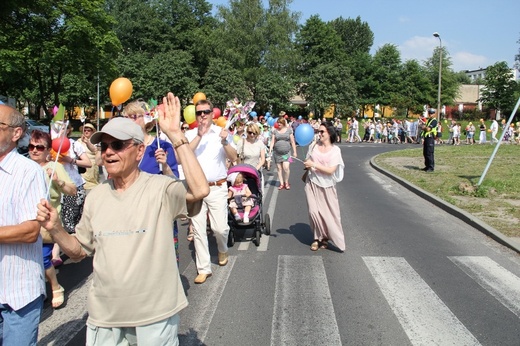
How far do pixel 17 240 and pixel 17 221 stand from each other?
0.44ft

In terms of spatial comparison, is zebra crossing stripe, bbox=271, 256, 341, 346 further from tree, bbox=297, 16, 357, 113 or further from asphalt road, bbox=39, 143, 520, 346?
tree, bbox=297, 16, 357, 113

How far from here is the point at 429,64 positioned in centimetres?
9350

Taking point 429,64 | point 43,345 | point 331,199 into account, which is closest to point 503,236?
point 331,199

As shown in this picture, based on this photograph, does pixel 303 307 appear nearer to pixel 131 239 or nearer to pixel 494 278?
pixel 494 278

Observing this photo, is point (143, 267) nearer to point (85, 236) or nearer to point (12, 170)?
point (85, 236)

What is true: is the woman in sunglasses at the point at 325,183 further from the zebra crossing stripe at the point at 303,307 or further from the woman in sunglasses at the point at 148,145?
the woman in sunglasses at the point at 148,145

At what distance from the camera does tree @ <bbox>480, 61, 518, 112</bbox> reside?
2896 inches

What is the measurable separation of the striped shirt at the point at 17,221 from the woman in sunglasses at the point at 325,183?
4.69 meters

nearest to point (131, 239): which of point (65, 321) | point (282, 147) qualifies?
point (65, 321)

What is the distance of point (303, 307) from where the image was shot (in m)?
5.12

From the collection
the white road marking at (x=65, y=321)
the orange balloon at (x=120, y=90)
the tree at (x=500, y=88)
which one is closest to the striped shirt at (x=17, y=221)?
the white road marking at (x=65, y=321)

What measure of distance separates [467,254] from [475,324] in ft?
8.95

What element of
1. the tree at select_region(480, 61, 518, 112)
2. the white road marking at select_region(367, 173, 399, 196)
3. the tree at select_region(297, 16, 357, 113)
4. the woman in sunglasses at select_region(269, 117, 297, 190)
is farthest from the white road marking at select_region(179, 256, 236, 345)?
the tree at select_region(480, 61, 518, 112)

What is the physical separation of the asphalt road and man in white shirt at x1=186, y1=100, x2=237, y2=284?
34cm
